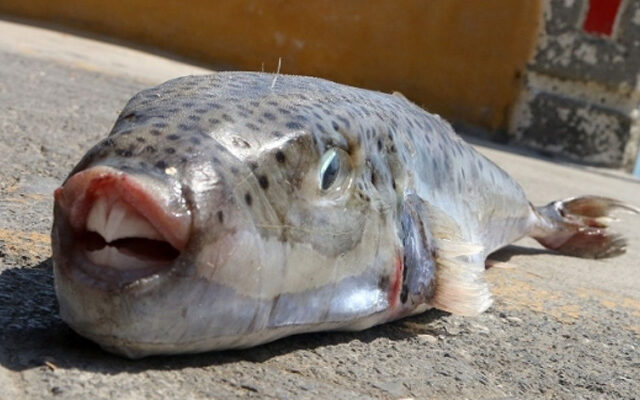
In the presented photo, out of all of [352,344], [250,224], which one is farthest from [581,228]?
[250,224]

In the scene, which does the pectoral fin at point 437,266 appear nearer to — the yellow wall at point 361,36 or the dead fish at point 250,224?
the dead fish at point 250,224

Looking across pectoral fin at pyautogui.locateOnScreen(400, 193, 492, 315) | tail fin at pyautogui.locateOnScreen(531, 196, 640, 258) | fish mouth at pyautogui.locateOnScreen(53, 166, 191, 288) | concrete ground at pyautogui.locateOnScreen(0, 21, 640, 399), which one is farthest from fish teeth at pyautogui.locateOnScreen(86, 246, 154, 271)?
tail fin at pyautogui.locateOnScreen(531, 196, 640, 258)

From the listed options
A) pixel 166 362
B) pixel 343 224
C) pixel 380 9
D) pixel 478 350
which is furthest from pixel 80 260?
pixel 380 9

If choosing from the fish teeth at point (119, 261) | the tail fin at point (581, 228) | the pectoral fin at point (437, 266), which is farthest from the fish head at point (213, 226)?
the tail fin at point (581, 228)

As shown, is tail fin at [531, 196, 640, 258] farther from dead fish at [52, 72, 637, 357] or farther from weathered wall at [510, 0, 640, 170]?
weathered wall at [510, 0, 640, 170]

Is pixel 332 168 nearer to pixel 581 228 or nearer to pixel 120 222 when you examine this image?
pixel 120 222

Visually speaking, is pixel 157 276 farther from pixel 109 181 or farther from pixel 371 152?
pixel 371 152

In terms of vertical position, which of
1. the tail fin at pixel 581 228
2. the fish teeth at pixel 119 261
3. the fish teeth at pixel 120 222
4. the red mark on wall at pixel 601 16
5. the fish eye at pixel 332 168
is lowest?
the tail fin at pixel 581 228
